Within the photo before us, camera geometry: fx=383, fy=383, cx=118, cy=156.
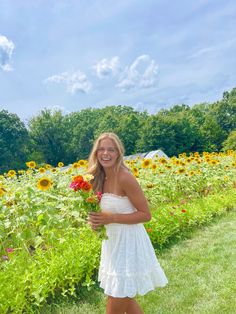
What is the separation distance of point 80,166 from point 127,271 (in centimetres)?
529

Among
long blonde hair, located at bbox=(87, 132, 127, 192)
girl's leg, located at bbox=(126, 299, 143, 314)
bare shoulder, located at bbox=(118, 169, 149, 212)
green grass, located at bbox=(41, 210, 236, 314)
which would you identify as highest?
long blonde hair, located at bbox=(87, 132, 127, 192)

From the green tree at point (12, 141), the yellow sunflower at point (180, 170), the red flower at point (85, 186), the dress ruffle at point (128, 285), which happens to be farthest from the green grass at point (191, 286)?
the green tree at point (12, 141)

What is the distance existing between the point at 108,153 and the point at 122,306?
1.06m

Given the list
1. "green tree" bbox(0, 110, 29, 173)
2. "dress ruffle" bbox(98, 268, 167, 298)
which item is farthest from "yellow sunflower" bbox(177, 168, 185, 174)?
"green tree" bbox(0, 110, 29, 173)

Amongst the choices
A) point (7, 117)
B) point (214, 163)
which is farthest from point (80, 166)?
point (7, 117)

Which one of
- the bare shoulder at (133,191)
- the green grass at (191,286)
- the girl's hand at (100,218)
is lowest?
the green grass at (191,286)

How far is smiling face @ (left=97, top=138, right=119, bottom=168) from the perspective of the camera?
→ 2656mm

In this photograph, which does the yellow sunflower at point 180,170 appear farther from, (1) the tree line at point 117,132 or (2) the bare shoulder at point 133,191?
(1) the tree line at point 117,132

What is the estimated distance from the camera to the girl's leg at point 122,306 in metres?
2.63

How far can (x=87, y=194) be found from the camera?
98.3 inches

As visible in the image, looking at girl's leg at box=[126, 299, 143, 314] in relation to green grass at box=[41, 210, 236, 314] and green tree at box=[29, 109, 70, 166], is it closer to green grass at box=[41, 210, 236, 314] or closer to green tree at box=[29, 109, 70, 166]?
green grass at box=[41, 210, 236, 314]

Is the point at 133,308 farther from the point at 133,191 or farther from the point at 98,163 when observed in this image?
the point at 98,163

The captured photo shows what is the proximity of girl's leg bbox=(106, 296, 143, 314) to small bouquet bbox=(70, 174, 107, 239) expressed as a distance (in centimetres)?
47

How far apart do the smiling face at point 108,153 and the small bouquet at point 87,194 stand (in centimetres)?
21
